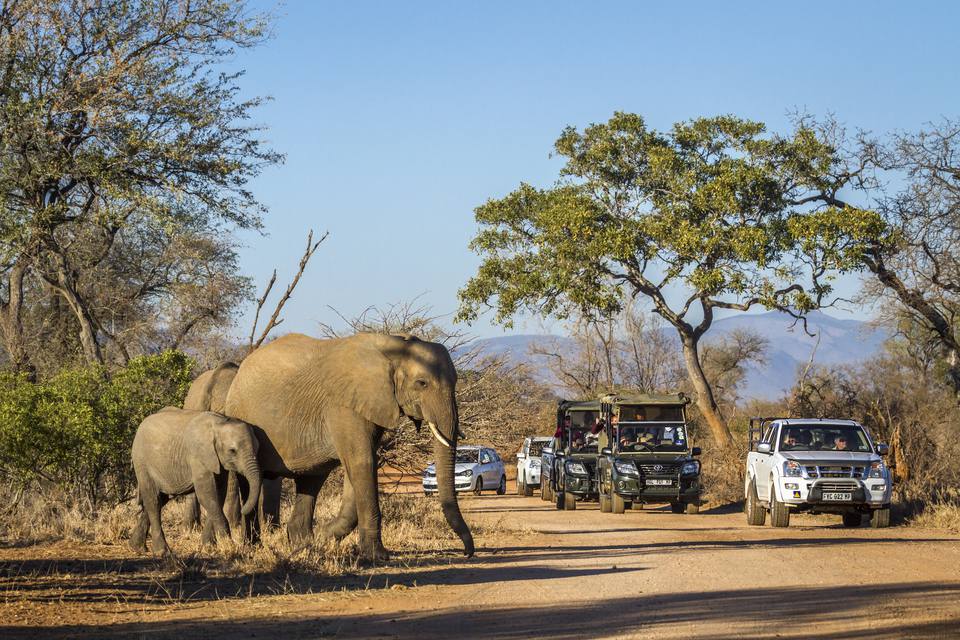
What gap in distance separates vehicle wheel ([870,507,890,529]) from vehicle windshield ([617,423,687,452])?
5650 mm

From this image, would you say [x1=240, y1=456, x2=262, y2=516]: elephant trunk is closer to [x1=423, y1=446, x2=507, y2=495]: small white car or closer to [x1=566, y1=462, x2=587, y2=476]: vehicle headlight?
[x1=566, y1=462, x2=587, y2=476]: vehicle headlight

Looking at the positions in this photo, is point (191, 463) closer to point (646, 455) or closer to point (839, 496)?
point (839, 496)

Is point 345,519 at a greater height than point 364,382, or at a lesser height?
lesser

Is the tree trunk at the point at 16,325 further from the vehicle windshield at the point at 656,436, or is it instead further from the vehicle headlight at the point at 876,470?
the vehicle headlight at the point at 876,470

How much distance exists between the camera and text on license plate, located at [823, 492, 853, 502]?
72.1 ft

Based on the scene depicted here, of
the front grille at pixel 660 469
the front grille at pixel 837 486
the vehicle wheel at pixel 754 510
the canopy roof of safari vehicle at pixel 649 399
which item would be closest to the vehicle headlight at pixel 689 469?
the front grille at pixel 660 469

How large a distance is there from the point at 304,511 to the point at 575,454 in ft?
49.8

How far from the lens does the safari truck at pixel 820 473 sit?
869 inches

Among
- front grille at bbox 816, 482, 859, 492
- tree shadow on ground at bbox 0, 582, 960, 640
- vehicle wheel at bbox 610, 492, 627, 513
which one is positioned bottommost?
tree shadow on ground at bbox 0, 582, 960, 640

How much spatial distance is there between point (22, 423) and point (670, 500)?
1400cm

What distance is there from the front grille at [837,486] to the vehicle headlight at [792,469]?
14.8 inches

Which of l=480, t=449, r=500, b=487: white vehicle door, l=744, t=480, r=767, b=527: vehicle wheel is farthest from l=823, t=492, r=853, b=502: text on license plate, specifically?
l=480, t=449, r=500, b=487: white vehicle door

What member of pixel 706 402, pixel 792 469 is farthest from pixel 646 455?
pixel 706 402

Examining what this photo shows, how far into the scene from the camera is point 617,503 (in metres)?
28.1
